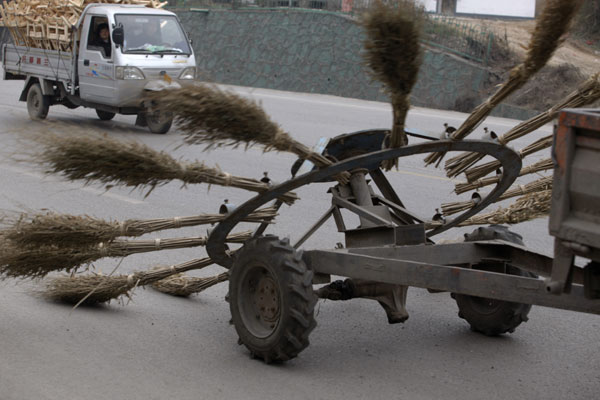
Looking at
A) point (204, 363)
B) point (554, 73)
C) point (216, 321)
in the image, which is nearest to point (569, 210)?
point (204, 363)

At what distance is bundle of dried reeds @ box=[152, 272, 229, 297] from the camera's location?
6.07m

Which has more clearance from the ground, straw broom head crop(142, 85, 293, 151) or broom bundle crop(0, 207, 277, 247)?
straw broom head crop(142, 85, 293, 151)

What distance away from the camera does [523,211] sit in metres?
6.10

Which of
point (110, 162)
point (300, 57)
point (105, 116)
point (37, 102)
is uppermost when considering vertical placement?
point (110, 162)

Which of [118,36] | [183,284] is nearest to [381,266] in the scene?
[183,284]

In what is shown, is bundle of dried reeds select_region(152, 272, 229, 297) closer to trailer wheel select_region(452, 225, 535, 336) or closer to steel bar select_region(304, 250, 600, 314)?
steel bar select_region(304, 250, 600, 314)

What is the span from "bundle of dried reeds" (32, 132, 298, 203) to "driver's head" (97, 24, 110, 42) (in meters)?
12.1

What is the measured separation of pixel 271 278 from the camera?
4879 millimetres

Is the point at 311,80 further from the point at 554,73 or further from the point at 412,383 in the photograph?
the point at 412,383

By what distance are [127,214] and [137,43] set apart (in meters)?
7.89

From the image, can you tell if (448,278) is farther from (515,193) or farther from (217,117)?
(515,193)

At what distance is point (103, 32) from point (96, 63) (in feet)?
2.41

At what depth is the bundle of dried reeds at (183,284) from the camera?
6066 mm

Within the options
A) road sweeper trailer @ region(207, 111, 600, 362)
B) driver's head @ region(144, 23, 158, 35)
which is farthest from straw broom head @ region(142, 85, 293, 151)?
driver's head @ region(144, 23, 158, 35)
